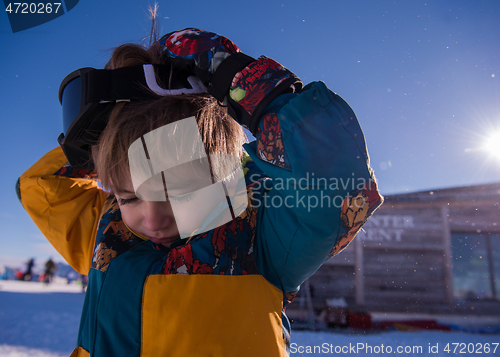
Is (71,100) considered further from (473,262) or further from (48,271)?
(473,262)

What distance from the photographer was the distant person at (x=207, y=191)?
0.46 meters

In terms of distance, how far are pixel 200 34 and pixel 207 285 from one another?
550 mm

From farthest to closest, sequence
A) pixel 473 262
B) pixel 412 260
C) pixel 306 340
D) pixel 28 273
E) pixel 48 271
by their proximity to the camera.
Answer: pixel 473 262 → pixel 28 273 → pixel 48 271 → pixel 412 260 → pixel 306 340

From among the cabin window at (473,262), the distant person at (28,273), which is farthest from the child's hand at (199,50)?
the distant person at (28,273)

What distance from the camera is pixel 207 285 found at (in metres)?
0.61

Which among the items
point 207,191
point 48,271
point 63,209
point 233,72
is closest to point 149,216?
point 207,191

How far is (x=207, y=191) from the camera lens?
686mm

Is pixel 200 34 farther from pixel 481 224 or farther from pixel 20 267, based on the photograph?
pixel 20 267

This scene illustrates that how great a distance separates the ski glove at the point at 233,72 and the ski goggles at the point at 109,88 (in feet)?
0.12

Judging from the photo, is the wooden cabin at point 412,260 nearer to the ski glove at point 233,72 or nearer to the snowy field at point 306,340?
the snowy field at point 306,340

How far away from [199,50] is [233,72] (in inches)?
4.4

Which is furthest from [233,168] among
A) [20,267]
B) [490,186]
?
[20,267]

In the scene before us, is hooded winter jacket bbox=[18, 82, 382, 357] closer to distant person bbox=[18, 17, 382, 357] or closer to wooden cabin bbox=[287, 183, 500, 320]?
distant person bbox=[18, 17, 382, 357]

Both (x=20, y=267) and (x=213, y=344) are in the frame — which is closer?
(x=213, y=344)
